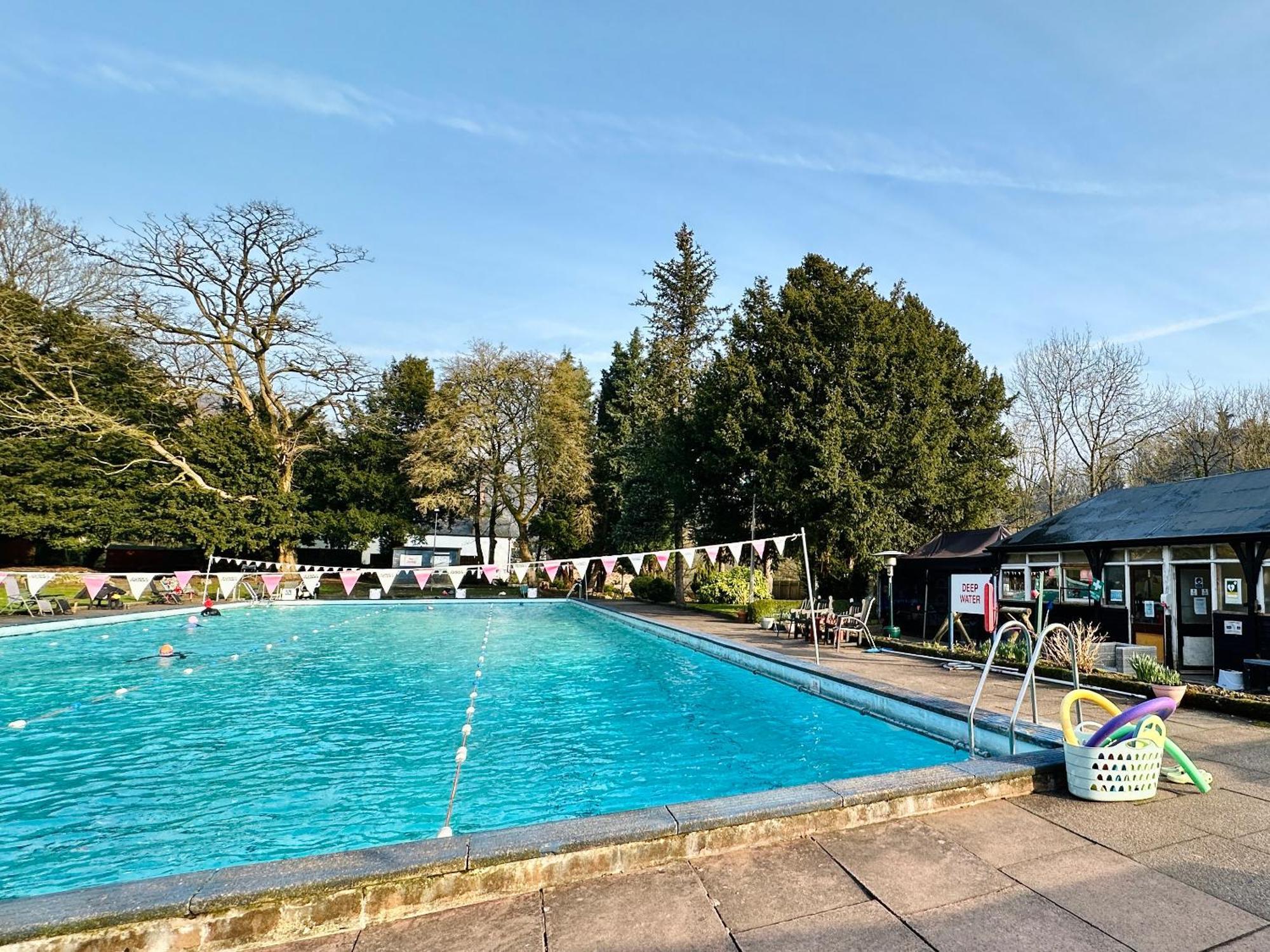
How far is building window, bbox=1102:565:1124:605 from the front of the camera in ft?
38.8

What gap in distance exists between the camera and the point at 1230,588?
412 inches

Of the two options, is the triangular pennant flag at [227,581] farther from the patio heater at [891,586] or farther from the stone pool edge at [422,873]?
the stone pool edge at [422,873]

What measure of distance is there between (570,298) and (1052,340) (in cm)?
2222

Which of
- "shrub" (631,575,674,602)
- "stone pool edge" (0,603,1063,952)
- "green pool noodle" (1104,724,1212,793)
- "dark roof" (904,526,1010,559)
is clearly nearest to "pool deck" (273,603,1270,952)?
"stone pool edge" (0,603,1063,952)

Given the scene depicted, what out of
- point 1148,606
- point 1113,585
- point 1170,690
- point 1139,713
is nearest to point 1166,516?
point 1113,585

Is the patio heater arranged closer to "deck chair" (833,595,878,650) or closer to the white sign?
"deck chair" (833,595,878,650)

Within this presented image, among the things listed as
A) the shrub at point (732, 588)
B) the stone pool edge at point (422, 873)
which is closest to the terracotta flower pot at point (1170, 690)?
the stone pool edge at point (422, 873)

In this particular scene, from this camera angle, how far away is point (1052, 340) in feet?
91.8

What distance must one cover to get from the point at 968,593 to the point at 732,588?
32.7 ft

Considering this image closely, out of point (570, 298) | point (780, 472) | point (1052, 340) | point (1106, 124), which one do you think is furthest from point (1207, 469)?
point (570, 298)

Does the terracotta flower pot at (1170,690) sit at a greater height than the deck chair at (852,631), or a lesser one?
greater

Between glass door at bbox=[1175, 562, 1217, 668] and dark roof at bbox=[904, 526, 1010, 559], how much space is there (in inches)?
156

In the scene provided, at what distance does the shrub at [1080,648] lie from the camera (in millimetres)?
9766

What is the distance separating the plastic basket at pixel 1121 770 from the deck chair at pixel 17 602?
23.3 m
